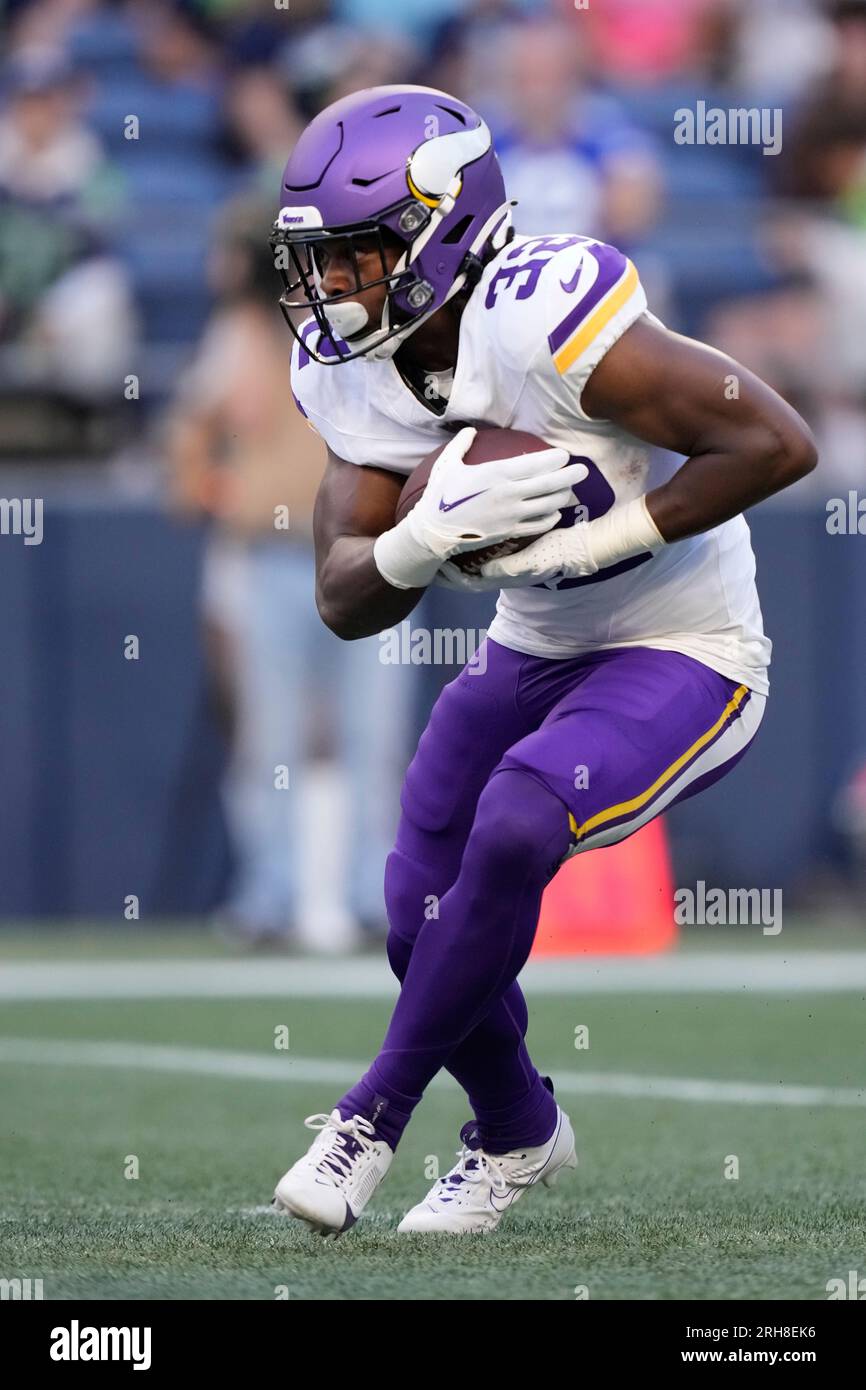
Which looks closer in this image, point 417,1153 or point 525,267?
point 525,267

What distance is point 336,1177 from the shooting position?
10.9 feet

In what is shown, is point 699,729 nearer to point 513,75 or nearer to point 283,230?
point 283,230

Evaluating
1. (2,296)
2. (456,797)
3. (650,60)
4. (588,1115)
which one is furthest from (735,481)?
(650,60)

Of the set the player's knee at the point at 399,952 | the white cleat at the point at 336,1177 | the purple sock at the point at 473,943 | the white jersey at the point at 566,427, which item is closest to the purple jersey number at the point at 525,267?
the white jersey at the point at 566,427

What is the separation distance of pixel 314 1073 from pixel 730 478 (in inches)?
99.4

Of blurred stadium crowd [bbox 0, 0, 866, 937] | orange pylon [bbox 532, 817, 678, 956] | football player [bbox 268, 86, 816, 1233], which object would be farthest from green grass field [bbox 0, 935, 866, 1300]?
blurred stadium crowd [bbox 0, 0, 866, 937]

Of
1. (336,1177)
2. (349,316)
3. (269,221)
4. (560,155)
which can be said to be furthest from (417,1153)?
(560,155)

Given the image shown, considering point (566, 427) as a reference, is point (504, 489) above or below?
below

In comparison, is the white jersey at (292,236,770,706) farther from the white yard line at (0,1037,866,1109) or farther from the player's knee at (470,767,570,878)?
the white yard line at (0,1037,866,1109)

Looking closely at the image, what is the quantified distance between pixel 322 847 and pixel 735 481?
4.74 m

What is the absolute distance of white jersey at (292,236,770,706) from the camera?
10.8ft

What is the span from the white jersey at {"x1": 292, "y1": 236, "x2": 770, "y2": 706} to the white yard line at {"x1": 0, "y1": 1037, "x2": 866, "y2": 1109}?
1.53 m

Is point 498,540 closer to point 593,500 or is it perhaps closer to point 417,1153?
point 593,500

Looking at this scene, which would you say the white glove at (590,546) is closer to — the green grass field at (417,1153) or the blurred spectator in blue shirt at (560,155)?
the green grass field at (417,1153)
